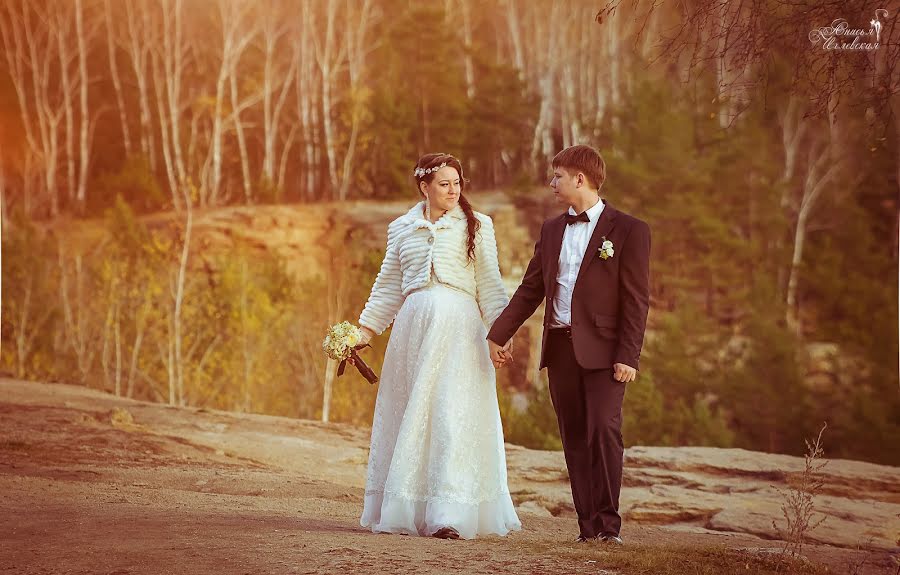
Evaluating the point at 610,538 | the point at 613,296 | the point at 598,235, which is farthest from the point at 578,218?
the point at 610,538

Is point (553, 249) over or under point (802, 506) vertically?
over

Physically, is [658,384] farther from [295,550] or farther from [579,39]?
[295,550]

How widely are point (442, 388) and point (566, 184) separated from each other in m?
1.15

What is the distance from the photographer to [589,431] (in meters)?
5.70

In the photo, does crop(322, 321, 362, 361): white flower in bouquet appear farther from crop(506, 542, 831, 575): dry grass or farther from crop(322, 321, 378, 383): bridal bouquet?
crop(506, 542, 831, 575): dry grass

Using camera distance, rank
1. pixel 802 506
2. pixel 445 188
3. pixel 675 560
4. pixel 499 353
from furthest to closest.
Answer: pixel 802 506
pixel 445 188
pixel 499 353
pixel 675 560

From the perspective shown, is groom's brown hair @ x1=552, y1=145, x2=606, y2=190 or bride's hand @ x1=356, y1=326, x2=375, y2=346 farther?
bride's hand @ x1=356, y1=326, x2=375, y2=346

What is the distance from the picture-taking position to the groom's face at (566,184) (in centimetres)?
581

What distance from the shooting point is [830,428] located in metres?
19.6

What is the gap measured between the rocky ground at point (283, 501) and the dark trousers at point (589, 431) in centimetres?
23

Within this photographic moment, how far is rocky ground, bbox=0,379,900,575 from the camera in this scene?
516 cm

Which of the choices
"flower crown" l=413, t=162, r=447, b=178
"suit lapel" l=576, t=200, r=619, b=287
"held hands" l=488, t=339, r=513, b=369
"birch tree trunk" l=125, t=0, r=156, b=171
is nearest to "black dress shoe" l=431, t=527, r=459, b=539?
"held hands" l=488, t=339, r=513, b=369

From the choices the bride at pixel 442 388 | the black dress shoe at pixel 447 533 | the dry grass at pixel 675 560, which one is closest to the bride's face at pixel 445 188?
the bride at pixel 442 388

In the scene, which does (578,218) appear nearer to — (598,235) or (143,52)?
(598,235)
